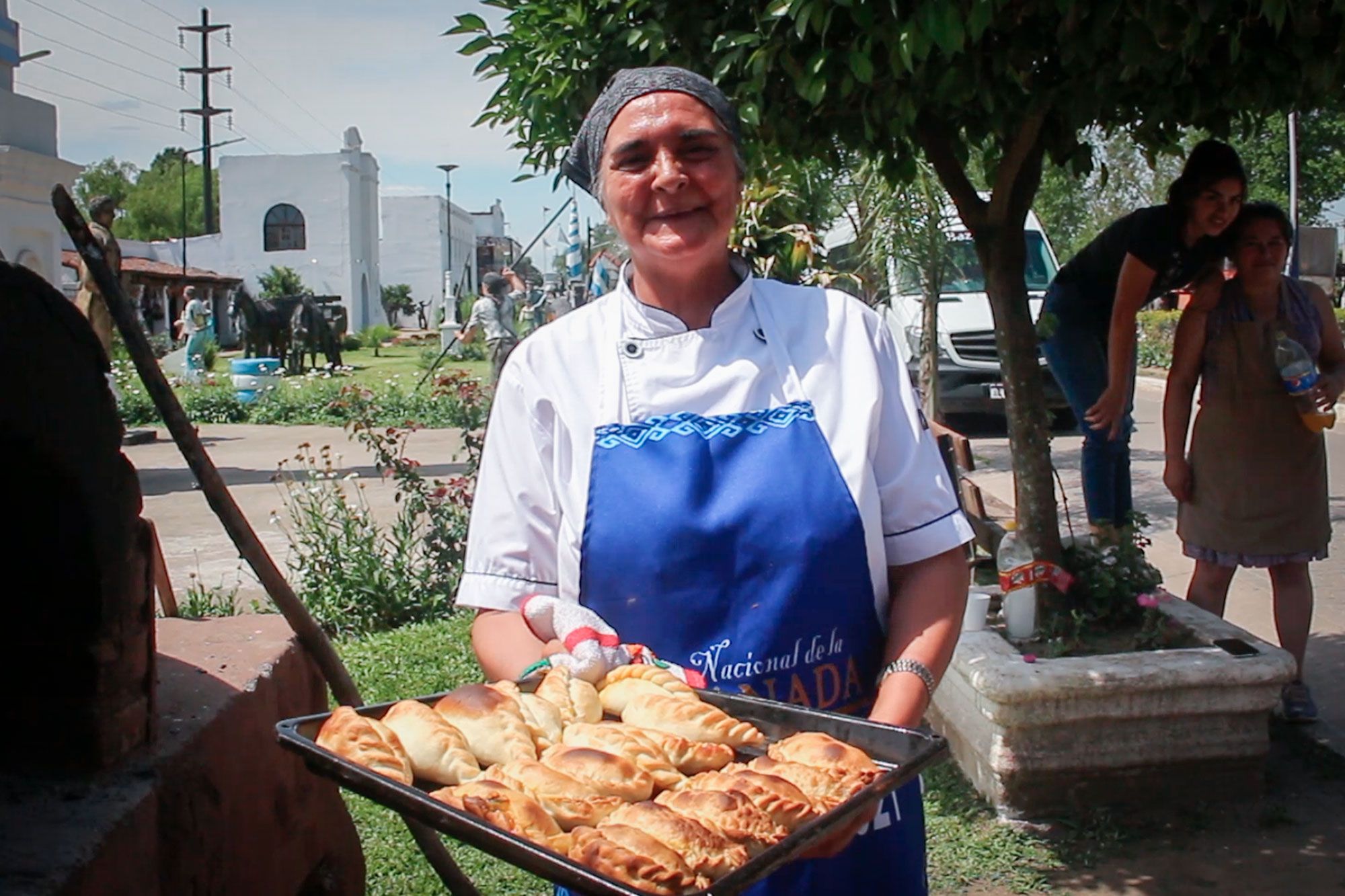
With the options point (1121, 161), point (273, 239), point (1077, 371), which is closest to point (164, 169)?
point (273, 239)

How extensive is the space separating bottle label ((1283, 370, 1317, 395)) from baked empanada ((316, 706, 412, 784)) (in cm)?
403

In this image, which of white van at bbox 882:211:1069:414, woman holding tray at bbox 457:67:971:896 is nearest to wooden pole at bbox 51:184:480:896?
woman holding tray at bbox 457:67:971:896

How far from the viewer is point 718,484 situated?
1950mm

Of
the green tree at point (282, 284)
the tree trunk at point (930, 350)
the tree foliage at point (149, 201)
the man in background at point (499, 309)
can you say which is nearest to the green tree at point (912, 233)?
the tree trunk at point (930, 350)

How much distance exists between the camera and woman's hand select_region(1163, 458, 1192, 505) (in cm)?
504

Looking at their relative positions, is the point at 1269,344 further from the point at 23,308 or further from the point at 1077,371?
the point at 23,308

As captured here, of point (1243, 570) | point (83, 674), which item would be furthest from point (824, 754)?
point (1243, 570)

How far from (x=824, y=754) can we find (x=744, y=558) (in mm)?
396

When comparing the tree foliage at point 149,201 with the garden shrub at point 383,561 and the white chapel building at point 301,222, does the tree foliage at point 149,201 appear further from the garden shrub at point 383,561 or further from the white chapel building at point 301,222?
the garden shrub at point 383,561

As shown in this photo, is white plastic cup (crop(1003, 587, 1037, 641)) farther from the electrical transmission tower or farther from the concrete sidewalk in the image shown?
the electrical transmission tower

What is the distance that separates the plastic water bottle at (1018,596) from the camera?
4594 millimetres

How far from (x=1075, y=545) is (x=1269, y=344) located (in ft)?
3.50

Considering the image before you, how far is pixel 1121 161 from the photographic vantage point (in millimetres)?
25375

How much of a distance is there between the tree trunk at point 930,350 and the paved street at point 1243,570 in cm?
88
